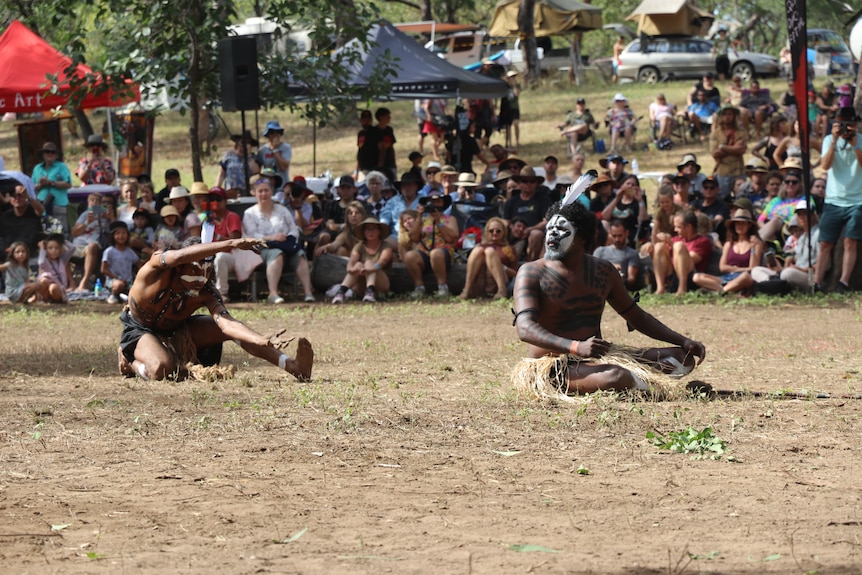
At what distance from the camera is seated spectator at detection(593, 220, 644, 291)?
1468 centimetres

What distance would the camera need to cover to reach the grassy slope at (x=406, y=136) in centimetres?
2728

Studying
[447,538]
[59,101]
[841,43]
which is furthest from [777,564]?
[841,43]

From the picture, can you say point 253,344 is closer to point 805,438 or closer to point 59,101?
point 805,438

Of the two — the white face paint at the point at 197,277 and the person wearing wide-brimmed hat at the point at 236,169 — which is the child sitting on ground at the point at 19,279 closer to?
the person wearing wide-brimmed hat at the point at 236,169

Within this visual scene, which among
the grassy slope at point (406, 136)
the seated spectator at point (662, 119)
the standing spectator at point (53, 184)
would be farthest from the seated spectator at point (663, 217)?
the seated spectator at point (662, 119)

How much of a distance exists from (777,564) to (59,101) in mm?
16174

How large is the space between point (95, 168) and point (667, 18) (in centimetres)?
2433

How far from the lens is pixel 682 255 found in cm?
1444

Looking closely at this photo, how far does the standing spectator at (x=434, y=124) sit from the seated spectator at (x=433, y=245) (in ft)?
30.3

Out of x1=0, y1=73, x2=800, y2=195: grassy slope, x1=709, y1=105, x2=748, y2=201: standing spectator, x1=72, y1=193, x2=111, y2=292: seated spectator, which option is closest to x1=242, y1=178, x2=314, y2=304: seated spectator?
x1=72, y1=193, x2=111, y2=292: seated spectator

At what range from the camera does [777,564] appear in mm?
4523

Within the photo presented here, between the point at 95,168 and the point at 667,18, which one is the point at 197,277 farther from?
the point at 667,18

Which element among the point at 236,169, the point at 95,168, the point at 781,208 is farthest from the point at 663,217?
the point at 95,168

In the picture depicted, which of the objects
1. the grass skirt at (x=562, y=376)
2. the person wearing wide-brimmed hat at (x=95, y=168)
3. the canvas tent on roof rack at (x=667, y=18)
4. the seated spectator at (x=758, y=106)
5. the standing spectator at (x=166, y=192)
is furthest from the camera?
the canvas tent on roof rack at (x=667, y=18)
